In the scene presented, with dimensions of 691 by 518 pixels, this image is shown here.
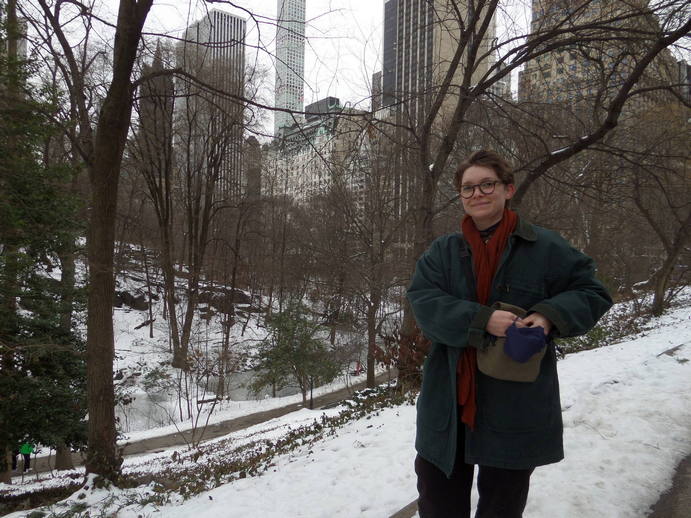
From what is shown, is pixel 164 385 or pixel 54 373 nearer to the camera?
pixel 54 373

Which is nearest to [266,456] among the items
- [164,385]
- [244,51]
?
[244,51]

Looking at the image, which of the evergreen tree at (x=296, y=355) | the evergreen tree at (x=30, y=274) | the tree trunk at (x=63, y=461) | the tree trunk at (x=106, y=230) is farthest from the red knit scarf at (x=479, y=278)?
the evergreen tree at (x=296, y=355)

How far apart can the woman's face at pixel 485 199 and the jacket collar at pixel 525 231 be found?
0.10 metres

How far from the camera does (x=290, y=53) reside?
15.7 ft

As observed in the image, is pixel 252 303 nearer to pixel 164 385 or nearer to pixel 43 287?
pixel 164 385

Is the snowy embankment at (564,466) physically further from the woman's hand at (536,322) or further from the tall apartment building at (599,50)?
the tall apartment building at (599,50)

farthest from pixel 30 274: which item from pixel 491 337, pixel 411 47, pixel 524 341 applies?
pixel 524 341

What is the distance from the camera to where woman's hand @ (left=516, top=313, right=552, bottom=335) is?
5.18 feet

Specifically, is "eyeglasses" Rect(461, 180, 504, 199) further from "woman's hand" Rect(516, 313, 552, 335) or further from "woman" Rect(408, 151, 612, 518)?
"woman's hand" Rect(516, 313, 552, 335)

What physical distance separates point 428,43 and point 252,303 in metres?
30.6

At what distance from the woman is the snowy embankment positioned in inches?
55.3

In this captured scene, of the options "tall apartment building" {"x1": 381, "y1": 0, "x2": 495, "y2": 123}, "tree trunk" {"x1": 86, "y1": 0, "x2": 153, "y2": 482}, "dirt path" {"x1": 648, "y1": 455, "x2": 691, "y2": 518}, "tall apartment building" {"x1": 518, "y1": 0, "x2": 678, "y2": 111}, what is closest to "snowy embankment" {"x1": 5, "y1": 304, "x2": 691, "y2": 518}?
"dirt path" {"x1": 648, "y1": 455, "x2": 691, "y2": 518}

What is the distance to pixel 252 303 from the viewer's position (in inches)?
1420

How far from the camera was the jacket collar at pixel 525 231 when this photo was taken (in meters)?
1.74
